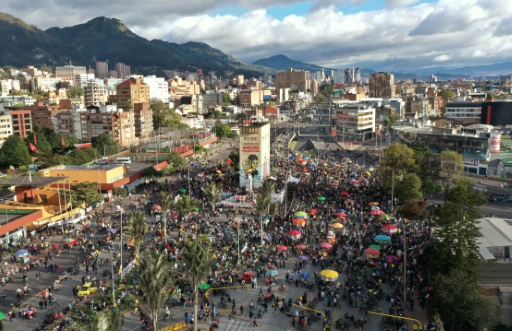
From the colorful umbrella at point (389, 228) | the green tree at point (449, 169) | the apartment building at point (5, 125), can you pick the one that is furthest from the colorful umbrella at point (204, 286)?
the apartment building at point (5, 125)

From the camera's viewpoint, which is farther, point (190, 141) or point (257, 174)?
point (190, 141)

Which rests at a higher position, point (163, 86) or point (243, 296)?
point (163, 86)

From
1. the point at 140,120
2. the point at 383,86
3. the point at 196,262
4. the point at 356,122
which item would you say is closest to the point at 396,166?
the point at 196,262

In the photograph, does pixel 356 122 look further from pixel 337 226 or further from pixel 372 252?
pixel 372 252

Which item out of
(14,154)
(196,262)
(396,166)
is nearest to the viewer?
(196,262)

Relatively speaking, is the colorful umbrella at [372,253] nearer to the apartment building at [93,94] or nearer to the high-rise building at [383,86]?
the apartment building at [93,94]

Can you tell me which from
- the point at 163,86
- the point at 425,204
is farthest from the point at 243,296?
the point at 163,86

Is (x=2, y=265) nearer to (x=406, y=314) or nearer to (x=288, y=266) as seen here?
(x=288, y=266)
